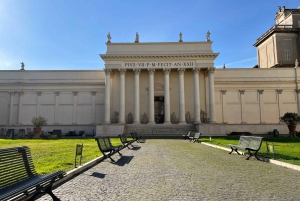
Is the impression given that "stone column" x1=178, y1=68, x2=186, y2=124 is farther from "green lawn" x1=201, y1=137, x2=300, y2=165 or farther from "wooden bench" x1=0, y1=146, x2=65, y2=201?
"wooden bench" x1=0, y1=146, x2=65, y2=201

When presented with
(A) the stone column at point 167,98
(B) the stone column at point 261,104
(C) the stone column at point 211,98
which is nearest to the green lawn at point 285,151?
(C) the stone column at point 211,98

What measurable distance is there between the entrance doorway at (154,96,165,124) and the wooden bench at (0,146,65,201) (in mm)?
32269

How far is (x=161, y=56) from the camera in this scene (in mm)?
34438

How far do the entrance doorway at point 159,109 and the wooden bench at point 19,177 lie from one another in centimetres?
3227

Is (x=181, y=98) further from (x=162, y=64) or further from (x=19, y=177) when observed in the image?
(x=19, y=177)

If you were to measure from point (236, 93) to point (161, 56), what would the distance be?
13.9 m

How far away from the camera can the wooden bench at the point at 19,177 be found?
385 cm

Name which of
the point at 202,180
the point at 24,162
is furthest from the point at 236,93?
the point at 24,162

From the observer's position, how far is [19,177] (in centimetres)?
434

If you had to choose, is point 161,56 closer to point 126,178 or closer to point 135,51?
Result: point 135,51

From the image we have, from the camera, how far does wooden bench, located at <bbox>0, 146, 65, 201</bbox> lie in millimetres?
3850

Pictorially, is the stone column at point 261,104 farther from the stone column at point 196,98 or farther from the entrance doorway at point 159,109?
the entrance doorway at point 159,109

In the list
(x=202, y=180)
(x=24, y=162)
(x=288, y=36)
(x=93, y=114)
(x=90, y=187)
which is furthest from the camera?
(x=288, y=36)

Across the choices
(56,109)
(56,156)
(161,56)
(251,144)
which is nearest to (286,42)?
(161,56)
